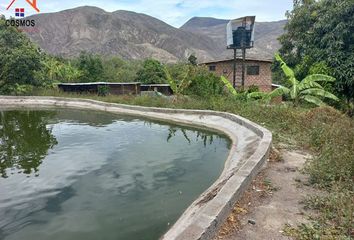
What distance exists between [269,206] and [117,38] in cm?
10341

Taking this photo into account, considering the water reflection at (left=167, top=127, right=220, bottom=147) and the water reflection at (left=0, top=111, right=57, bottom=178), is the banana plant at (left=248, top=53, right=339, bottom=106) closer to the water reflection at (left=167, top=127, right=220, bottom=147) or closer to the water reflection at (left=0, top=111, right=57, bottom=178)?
the water reflection at (left=167, top=127, right=220, bottom=147)

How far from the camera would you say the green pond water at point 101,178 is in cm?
595

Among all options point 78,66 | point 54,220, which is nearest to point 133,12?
point 78,66

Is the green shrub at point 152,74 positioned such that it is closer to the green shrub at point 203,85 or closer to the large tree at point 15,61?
the large tree at point 15,61

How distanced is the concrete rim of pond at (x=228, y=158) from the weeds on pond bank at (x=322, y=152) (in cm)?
95

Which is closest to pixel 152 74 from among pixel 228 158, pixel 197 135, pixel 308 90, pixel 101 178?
pixel 308 90

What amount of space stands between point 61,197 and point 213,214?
422 cm

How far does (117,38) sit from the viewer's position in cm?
10281

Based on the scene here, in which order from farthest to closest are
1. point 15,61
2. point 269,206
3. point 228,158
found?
1. point 15,61
2. point 228,158
3. point 269,206

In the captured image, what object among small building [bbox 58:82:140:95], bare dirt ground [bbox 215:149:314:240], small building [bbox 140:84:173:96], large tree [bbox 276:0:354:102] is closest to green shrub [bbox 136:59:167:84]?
small building [bbox 140:84:173:96]

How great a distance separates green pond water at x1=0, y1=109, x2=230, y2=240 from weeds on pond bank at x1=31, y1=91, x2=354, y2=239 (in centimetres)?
243

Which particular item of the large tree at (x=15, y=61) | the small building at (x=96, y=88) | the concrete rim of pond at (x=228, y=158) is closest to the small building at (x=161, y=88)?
the small building at (x=96, y=88)

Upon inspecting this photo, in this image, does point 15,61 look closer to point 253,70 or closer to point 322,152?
point 253,70

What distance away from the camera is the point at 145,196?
23.7 feet
